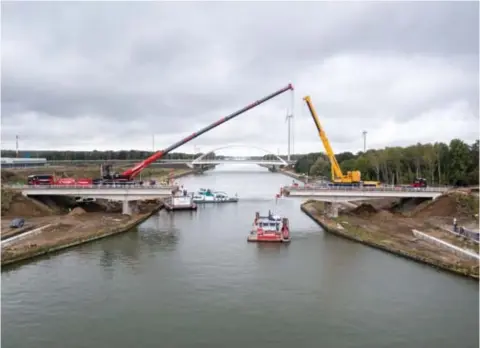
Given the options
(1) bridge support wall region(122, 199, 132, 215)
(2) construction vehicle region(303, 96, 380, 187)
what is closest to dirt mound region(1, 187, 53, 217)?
(1) bridge support wall region(122, 199, 132, 215)

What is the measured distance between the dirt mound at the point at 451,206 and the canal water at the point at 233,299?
10.9m

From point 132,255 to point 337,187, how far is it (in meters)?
17.9

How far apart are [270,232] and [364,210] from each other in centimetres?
A: 1259

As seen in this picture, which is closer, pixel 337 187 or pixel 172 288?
pixel 172 288

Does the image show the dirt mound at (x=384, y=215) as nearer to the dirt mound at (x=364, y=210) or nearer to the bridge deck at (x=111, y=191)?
the dirt mound at (x=364, y=210)

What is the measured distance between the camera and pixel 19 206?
34.8 meters

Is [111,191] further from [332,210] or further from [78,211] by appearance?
[332,210]

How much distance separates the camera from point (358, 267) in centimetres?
2212

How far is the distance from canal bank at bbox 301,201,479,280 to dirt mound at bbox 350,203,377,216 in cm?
126

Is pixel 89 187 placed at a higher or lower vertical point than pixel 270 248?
higher

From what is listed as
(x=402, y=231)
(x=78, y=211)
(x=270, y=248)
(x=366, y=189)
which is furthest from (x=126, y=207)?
(x=402, y=231)

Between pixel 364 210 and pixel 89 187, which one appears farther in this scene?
pixel 364 210

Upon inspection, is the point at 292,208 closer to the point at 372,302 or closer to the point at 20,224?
the point at 20,224

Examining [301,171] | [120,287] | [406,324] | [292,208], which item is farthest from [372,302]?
[301,171]
